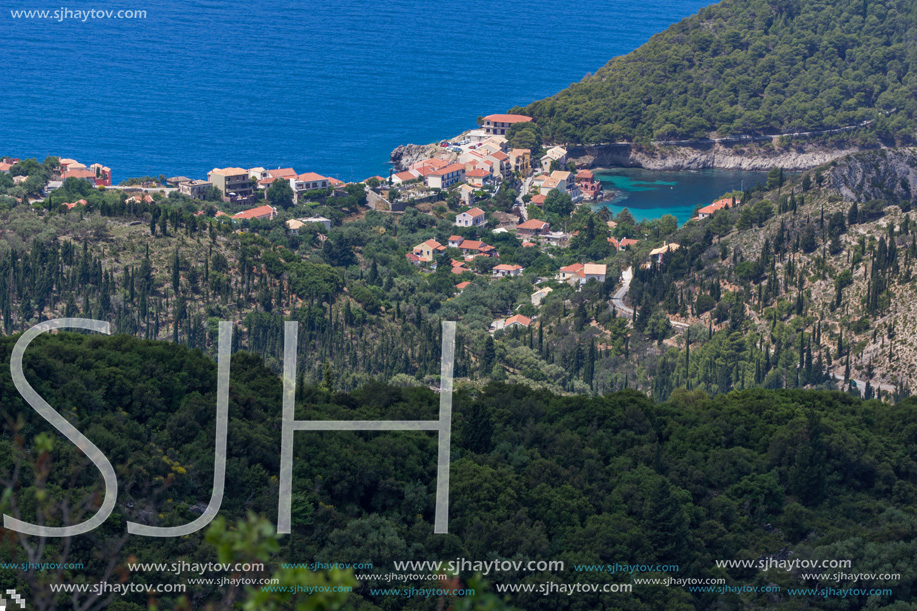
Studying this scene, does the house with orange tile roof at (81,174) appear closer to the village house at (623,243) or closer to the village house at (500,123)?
the village house at (623,243)

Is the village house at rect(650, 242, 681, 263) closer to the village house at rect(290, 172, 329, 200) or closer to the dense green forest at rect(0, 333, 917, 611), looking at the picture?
the village house at rect(290, 172, 329, 200)

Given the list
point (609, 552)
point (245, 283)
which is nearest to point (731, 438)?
point (609, 552)

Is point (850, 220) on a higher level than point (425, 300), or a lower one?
higher

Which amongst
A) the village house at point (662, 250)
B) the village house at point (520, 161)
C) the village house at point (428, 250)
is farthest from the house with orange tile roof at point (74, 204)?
the village house at point (520, 161)

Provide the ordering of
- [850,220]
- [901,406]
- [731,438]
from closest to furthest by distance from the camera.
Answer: [731,438] < [901,406] < [850,220]

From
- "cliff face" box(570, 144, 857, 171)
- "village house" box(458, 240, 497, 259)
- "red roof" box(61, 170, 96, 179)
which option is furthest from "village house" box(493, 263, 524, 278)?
"cliff face" box(570, 144, 857, 171)

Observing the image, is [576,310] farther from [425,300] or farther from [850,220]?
[850,220]
